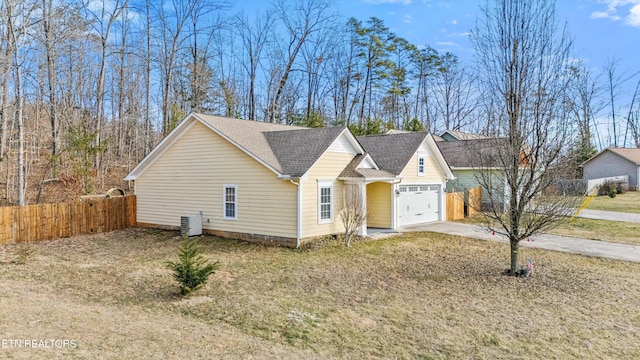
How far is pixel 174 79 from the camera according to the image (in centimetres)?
3033

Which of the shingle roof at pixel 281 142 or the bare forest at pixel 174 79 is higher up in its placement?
the bare forest at pixel 174 79

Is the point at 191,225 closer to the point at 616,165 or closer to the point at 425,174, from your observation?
the point at 425,174

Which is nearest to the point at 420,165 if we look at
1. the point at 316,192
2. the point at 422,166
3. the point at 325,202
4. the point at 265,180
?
the point at 422,166

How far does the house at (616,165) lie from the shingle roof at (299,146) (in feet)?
112

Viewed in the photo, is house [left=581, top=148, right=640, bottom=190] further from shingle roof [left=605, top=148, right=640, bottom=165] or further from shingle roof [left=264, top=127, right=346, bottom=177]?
shingle roof [left=264, top=127, right=346, bottom=177]

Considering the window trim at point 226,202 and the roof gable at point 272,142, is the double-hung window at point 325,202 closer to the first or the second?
the roof gable at point 272,142

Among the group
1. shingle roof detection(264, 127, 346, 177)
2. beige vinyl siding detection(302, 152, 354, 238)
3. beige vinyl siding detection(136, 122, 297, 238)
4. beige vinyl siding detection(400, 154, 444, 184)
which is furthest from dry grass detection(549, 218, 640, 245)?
beige vinyl siding detection(136, 122, 297, 238)

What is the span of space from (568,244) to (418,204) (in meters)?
6.78

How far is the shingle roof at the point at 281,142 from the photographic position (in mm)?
14062

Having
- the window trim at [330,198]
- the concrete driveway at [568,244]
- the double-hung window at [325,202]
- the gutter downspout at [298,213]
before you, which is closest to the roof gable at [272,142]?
the gutter downspout at [298,213]

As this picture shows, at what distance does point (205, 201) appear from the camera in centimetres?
1572

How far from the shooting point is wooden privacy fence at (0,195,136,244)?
14.2 meters

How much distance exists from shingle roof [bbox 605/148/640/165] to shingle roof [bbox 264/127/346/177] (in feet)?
128

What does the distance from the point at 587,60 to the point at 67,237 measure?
18193mm
